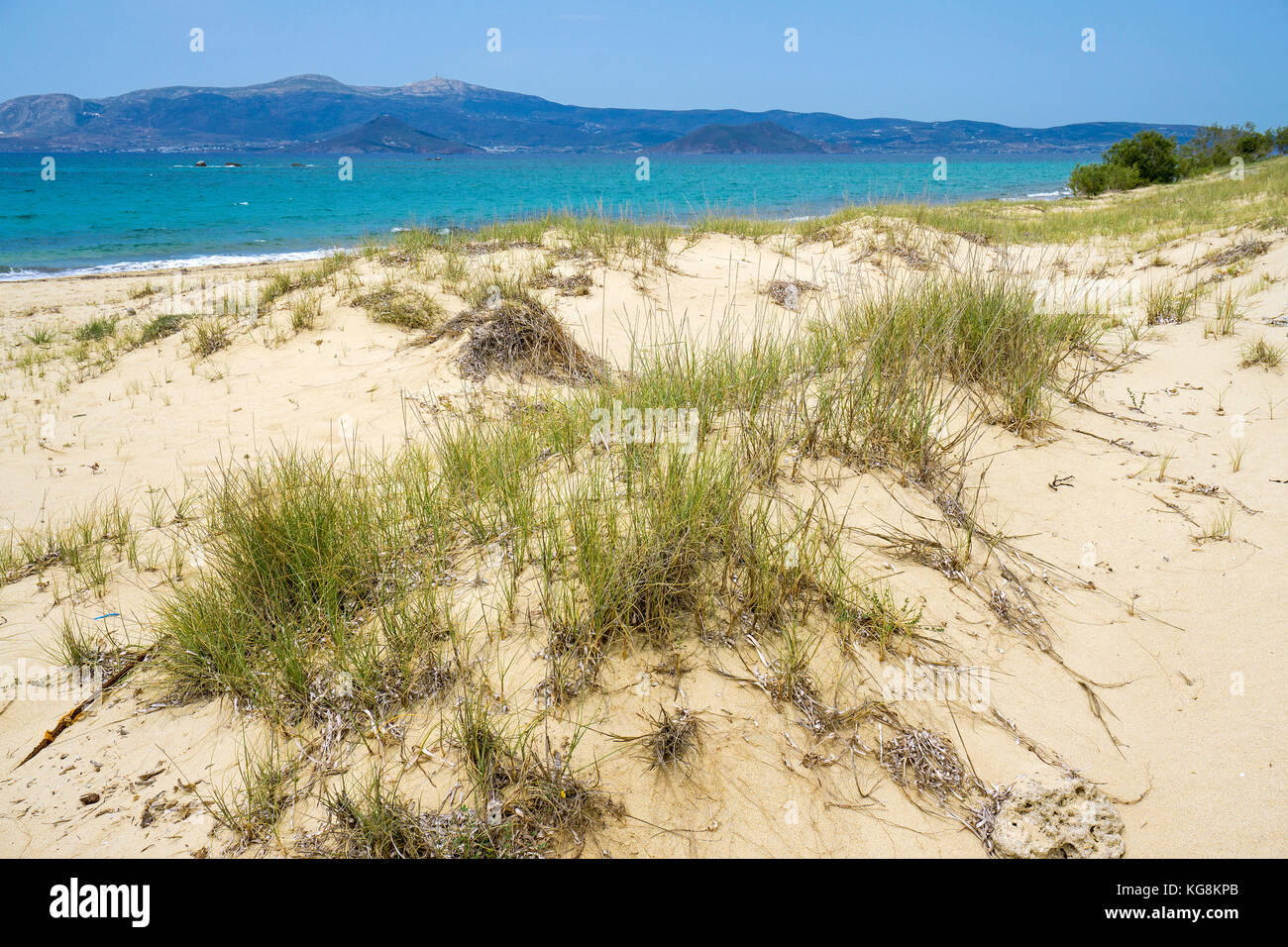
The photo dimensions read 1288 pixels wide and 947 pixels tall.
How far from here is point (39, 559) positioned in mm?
3234

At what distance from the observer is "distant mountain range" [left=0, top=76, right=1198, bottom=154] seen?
5305 inches

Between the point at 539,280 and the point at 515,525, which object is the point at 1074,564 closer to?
the point at 515,525

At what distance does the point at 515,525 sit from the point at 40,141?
184 m

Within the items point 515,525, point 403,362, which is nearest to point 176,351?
point 403,362

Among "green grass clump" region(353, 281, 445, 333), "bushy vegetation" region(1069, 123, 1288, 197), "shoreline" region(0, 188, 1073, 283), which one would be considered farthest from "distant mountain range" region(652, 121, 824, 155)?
"green grass clump" region(353, 281, 445, 333)

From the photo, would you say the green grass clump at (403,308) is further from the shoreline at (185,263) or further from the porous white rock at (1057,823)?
the porous white rock at (1057,823)

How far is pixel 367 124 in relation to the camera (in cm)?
14288

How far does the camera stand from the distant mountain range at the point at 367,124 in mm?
134750

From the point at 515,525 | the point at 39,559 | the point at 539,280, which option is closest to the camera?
the point at 515,525

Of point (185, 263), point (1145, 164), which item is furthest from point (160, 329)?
point (1145, 164)

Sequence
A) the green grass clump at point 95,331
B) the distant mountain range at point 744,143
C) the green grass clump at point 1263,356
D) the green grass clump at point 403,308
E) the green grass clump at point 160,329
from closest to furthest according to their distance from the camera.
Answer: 1. the green grass clump at point 1263,356
2. the green grass clump at point 403,308
3. the green grass clump at point 160,329
4. the green grass clump at point 95,331
5. the distant mountain range at point 744,143

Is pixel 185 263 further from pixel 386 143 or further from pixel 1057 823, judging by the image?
pixel 386 143

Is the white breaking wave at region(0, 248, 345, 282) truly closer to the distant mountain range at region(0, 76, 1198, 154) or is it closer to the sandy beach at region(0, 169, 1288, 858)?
the sandy beach at region(0, 169, 1288, 858)

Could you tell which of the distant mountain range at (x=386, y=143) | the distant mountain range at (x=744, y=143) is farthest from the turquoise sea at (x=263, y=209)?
the distant mountain range at (x=744, y=143)
